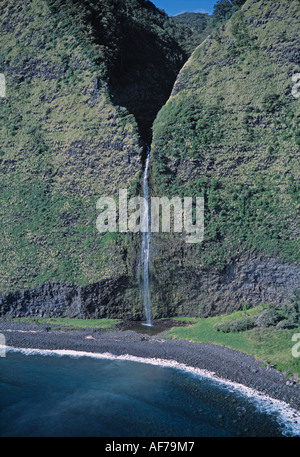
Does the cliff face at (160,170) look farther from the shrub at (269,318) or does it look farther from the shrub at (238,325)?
the shrub at (238,325)

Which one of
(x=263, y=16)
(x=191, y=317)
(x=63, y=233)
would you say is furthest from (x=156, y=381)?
(x=263, y=16)

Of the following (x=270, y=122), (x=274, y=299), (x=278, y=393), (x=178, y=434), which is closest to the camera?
(x=178, y=434)

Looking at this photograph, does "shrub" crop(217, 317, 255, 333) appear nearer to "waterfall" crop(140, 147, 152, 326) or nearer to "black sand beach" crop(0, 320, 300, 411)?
"black sand beach" crop(0, 320, 300, 411)

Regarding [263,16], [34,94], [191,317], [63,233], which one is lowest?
[191,317]

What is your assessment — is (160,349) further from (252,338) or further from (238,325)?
(252,338)

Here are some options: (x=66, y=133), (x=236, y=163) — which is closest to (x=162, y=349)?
(x=236, y=163)

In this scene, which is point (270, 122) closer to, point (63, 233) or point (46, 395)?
point (63, 233)

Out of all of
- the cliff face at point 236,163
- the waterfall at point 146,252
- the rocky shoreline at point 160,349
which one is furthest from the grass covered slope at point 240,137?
the rocky shoreline at point 160,349
